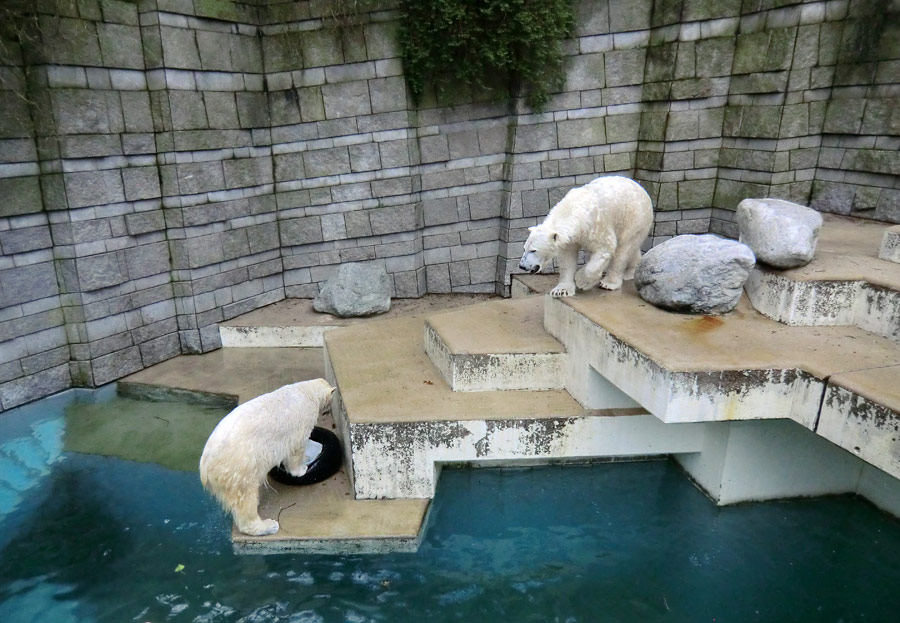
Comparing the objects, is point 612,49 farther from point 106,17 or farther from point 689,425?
point 106,17

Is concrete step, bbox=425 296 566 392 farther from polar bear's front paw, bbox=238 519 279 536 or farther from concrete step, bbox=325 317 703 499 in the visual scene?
polar bear's front paw, bbox=238 519 279 536

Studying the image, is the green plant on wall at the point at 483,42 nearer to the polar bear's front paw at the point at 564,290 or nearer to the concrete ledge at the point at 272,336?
the concrete ledge at the point at 272,336

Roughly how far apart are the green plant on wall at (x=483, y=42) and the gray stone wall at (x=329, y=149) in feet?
0.80

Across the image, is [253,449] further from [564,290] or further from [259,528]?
[564,290]

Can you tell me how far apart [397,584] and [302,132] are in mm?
5790

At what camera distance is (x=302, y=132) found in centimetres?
754

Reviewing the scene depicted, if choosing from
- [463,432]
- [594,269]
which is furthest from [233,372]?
[594,269]

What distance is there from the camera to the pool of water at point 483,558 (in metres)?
3.77

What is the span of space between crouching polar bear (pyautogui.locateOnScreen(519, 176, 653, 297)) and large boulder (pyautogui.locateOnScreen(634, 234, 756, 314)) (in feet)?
1.32

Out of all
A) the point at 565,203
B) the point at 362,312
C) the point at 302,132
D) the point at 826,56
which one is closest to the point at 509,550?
the point at 565,203

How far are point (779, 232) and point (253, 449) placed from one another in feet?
14.5

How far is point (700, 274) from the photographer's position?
14.8 feet

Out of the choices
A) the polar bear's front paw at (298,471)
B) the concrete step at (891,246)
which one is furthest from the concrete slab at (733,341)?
the polar bear's front paw at (298,471)

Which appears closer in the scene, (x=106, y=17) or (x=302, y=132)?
(x=106, y=17)
